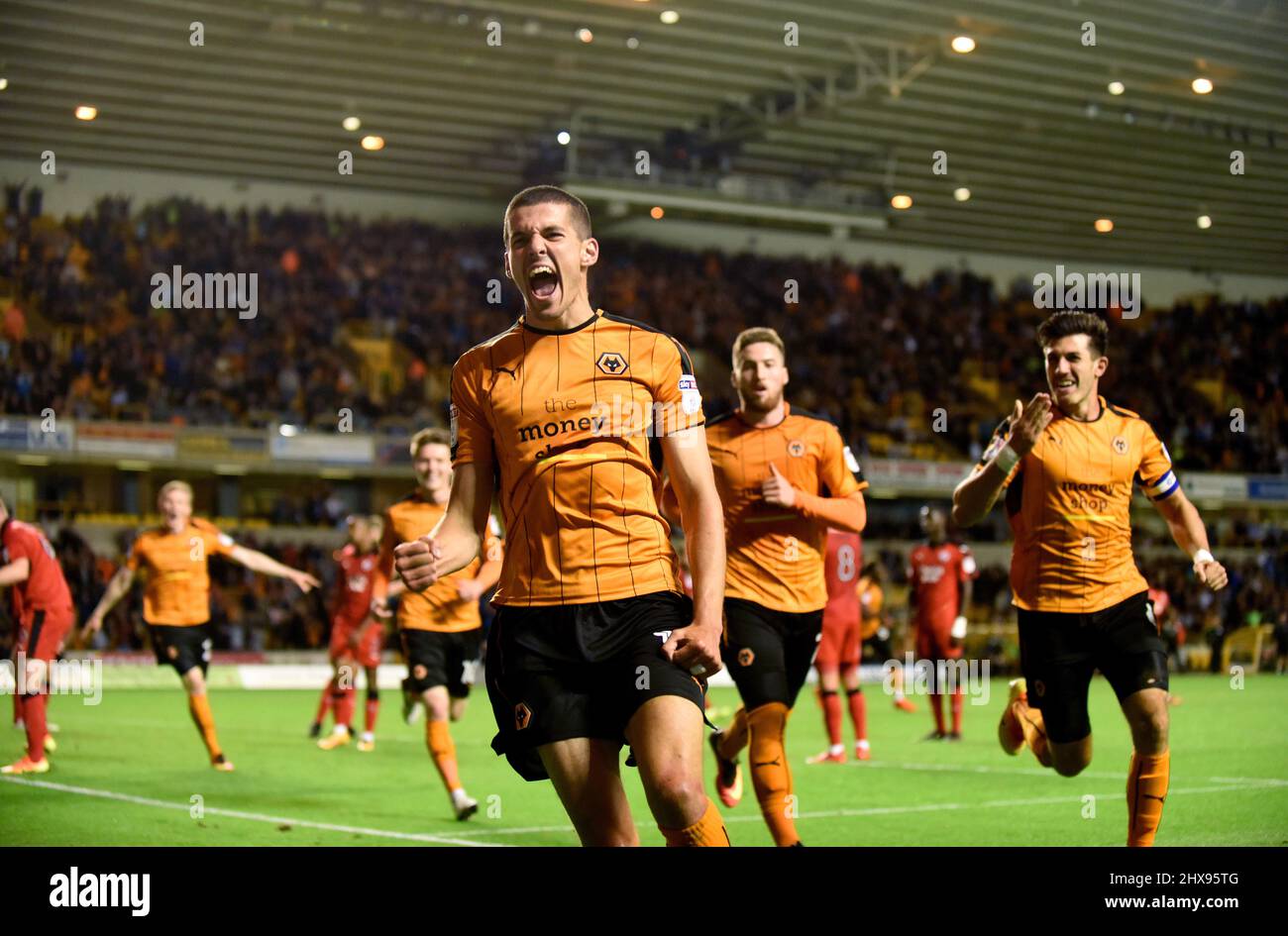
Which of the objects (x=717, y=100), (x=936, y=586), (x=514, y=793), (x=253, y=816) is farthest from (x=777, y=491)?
(x=717, y=100)

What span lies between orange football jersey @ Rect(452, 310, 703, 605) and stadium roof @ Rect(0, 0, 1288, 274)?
2273 cm

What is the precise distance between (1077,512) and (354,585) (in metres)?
11.3

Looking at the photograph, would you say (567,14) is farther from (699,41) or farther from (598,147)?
(598,147)

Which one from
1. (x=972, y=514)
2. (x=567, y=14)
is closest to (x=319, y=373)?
(x=567, y=14)

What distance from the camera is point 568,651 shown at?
470cm

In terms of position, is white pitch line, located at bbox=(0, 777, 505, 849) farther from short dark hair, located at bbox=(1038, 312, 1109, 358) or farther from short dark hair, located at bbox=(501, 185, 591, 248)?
short dark hair, located at bbox=(501, 185, 591, 248)

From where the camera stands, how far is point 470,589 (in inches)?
381

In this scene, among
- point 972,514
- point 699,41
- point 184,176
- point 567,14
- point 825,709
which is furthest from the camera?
point 184,176

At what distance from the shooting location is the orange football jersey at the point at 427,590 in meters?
10.5

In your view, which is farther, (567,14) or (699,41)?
(699,41)

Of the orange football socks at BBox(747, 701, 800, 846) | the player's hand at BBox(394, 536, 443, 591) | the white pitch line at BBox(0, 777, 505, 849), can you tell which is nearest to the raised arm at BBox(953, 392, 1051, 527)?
the orange football socks at BBox(747, 701, 800, 846)

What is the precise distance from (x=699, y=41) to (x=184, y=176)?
1244cm

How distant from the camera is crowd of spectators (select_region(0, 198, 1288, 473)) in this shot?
30344 mm

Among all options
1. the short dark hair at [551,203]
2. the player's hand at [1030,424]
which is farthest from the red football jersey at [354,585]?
the short dark hair at [551,203]
